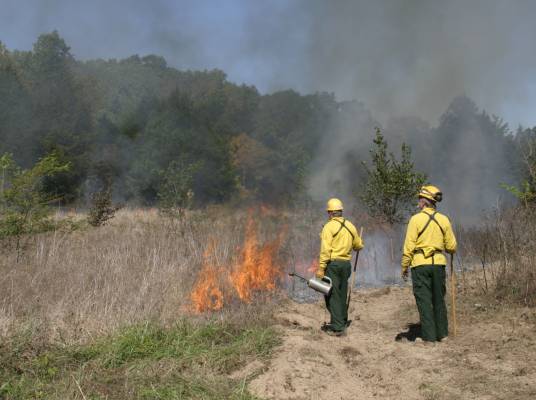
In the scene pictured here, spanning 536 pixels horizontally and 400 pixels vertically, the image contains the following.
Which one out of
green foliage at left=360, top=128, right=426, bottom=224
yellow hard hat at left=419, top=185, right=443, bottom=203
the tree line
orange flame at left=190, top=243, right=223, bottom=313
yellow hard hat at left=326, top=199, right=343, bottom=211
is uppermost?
the tree line

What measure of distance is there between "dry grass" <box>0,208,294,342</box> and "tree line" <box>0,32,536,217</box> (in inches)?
417

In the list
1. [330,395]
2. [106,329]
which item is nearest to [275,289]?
[106,329]

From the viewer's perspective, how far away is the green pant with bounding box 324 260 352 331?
7207mm

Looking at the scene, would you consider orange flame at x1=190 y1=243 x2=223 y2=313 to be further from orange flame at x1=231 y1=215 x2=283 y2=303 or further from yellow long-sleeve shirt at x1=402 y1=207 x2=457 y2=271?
yellow long-sleeve shirt at x1=402 y1=207 x2=457 y2=271

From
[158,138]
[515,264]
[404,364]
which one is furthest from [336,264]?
[158,138]

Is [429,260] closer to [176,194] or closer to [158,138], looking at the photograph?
[176,194]

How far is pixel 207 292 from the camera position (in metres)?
8.59

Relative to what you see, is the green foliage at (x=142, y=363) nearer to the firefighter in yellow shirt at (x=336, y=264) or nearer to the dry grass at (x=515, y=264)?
the firefighter in yellow shirt at (x=336, y=264)

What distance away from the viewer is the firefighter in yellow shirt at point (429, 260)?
6.50 m

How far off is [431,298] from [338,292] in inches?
50.1

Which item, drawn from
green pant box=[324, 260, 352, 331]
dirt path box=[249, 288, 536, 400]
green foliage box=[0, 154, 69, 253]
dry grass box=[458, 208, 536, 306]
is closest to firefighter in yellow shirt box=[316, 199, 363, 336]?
green pant box=[324, 260, 352, 331]

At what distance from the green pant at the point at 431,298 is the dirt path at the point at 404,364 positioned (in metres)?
0.19

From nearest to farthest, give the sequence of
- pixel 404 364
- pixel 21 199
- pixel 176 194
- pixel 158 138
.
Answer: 1. pixel 404 364
2. pixel 21 199
3. pixel 176 194
4. pixel 158 138

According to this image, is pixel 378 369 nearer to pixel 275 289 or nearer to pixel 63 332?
pixel 63 332
